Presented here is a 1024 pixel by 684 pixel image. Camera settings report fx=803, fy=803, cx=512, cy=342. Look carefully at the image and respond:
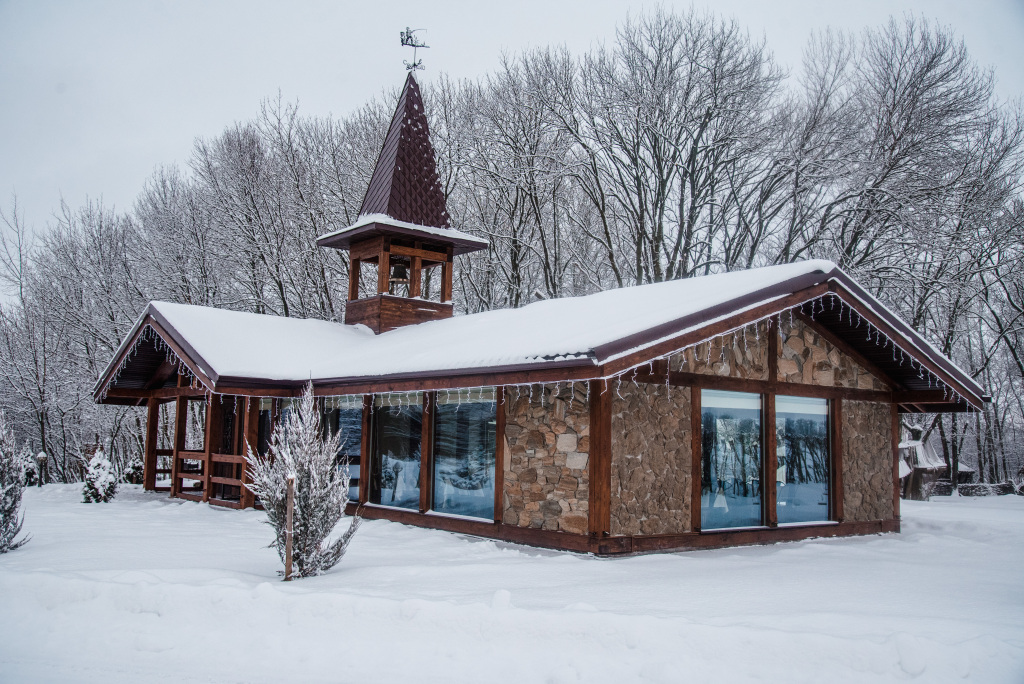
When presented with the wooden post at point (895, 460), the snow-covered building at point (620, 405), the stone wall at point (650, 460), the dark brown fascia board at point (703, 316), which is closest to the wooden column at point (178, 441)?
the snow-covered building at point (620, 405)

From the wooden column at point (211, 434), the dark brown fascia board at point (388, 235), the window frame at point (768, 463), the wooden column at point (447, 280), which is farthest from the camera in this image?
the wooden column at point (447, 280)

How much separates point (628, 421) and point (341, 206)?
17.1m

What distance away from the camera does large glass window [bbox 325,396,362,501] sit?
41.3ft

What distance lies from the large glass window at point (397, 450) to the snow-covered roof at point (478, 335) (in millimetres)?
624

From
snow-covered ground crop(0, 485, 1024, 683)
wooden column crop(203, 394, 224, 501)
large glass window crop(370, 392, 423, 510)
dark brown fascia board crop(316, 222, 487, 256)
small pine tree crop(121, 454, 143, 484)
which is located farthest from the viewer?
small pine tree crop(121, 454, 143, 484)

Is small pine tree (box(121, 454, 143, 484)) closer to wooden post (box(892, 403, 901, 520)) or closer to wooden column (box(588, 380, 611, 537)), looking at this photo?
→ wooden column (box(588, 380, 611, 537))

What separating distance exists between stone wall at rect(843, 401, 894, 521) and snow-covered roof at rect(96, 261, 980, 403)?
287cm

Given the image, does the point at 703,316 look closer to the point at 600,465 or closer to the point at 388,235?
the point at 600,465

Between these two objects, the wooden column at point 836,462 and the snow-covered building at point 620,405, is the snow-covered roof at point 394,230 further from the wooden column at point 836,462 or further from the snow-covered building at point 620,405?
the wooden column at point 836,462

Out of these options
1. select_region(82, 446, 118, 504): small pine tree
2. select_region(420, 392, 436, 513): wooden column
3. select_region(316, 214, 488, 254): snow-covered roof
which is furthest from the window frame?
select_region(82, 446, 118, 504): small pine tree

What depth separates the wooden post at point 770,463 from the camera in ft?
34.3

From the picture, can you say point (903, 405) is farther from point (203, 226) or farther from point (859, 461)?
point (203, 226)

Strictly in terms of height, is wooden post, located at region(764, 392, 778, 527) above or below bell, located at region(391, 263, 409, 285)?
below

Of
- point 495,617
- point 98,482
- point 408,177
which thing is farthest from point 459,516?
point 408,177
